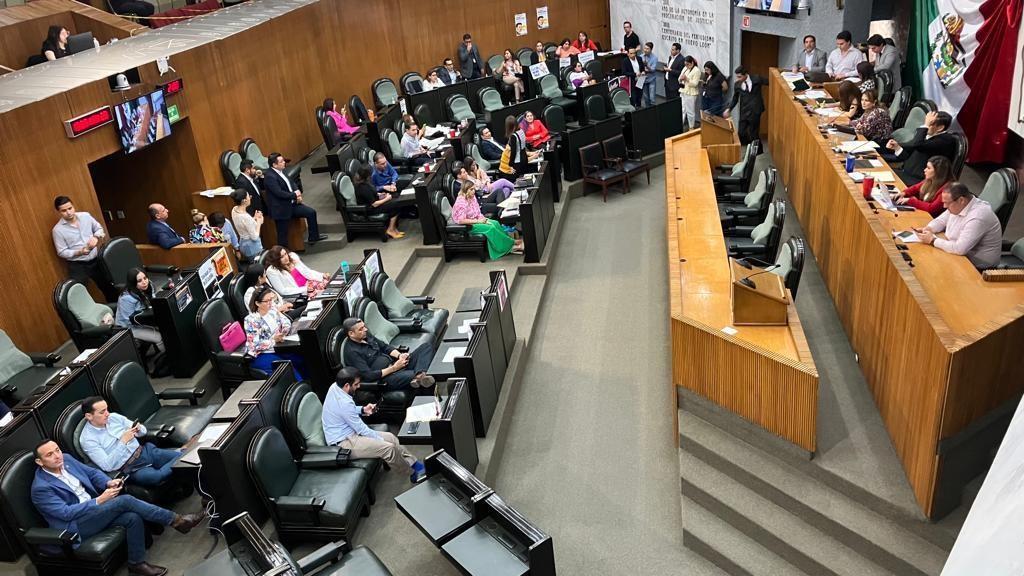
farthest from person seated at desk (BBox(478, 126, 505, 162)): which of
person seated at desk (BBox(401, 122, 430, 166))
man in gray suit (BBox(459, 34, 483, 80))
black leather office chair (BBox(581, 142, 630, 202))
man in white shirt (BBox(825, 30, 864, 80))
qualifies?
man in gray suit (BBox(459, 34, 483, 80))

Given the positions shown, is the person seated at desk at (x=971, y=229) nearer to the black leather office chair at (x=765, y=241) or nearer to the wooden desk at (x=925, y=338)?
the wooden desk at (x=925, y=338)

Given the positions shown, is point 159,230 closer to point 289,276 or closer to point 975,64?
point 289,276

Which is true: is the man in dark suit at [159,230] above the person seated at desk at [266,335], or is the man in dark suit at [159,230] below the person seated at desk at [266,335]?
above

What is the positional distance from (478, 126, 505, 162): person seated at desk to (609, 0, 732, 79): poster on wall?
5.04m

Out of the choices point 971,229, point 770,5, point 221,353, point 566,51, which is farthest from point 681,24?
point 221,353

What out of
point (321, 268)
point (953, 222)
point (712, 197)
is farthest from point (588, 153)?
point (953, 222)

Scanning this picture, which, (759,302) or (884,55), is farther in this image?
(884,55)

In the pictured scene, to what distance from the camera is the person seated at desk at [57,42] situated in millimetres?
10383

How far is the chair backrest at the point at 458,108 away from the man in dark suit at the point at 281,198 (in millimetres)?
4558

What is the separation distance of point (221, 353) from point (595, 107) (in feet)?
28.2

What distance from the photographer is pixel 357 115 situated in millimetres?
13242

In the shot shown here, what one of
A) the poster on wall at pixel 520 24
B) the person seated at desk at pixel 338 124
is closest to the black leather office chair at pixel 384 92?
the person seated at desk at pixel 338 124

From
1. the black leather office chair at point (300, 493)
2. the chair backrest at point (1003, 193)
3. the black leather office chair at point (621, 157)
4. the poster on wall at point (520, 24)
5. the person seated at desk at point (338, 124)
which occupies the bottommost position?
A: the black leather office chair at point (300, 493)

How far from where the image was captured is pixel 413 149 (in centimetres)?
1170
